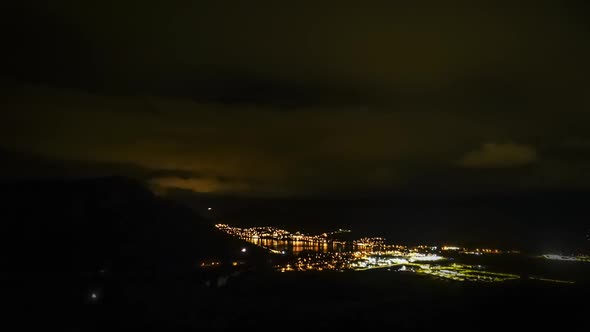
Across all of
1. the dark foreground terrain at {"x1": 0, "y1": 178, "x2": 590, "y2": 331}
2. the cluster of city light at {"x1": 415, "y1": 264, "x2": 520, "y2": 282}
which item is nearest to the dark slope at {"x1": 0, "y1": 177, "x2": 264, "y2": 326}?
the dark foreground terrain at {"x1": 0, "y1": 178, "x2": 590, "y2": 331}

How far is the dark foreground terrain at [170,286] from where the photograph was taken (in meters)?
37.3

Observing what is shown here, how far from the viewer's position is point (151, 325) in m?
34.6

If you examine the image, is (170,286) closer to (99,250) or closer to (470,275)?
Result: (99,250)

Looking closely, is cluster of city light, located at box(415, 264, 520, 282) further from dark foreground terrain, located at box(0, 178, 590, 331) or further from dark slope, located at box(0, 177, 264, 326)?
dark slope, located at box(0, 177, 264, 326)

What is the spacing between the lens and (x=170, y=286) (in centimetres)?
4809

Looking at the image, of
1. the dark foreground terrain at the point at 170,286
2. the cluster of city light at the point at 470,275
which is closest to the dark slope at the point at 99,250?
the dark foreground terrain at the point at 170,286

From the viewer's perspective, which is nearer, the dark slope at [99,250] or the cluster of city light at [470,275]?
the dark slope at [99,250]

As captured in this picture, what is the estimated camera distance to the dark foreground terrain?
37.3 metres

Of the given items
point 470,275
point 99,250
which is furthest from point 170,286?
point 470,275

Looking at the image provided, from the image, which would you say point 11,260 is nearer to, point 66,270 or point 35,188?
point 66,270

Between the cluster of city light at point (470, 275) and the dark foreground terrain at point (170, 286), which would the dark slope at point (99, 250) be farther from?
the cluster of city light at point (470, 275)

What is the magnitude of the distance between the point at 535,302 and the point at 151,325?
139 feet

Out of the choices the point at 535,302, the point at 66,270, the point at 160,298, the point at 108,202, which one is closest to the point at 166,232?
the point at 108,202

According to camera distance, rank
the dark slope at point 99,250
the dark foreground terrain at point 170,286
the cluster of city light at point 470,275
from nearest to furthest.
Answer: the dark foreground terrain at point 170,286, the dark slope at point 99,250, the cluster of city light at point 470,275
